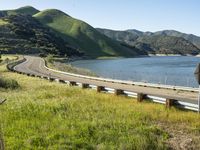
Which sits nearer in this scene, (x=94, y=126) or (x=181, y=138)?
(x=181, y=138)

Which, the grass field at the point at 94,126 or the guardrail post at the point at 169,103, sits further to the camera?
the guardrail post at the point at 169,103

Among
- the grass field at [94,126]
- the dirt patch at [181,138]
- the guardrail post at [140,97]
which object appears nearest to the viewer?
the grass field at [94,126]

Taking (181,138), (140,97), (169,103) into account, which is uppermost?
(169,103)

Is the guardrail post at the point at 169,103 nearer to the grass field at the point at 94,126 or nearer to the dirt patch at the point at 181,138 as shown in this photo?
the grass field at the point at 94,126

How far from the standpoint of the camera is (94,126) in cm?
1550

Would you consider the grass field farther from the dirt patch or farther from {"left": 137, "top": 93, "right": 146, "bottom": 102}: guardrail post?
{"left": 137, "top": 93, "right": 146, "bottom": 102}: guardrail post

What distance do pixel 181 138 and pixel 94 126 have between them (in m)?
3.28

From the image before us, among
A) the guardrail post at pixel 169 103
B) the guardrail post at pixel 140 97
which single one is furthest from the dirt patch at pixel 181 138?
the guardrail post at pixel 140 97

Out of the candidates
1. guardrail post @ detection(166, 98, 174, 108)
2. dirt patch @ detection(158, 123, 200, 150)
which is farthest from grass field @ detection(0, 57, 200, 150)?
guardrail post @ detection(166, 98, 174, 108)

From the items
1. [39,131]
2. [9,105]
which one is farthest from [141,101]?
[39,131]

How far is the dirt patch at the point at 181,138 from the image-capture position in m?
13.8

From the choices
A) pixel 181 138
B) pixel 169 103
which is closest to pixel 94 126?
pixel 181 138

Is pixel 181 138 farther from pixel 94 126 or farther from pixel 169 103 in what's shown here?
pixel 169 103

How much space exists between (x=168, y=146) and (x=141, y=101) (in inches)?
405
